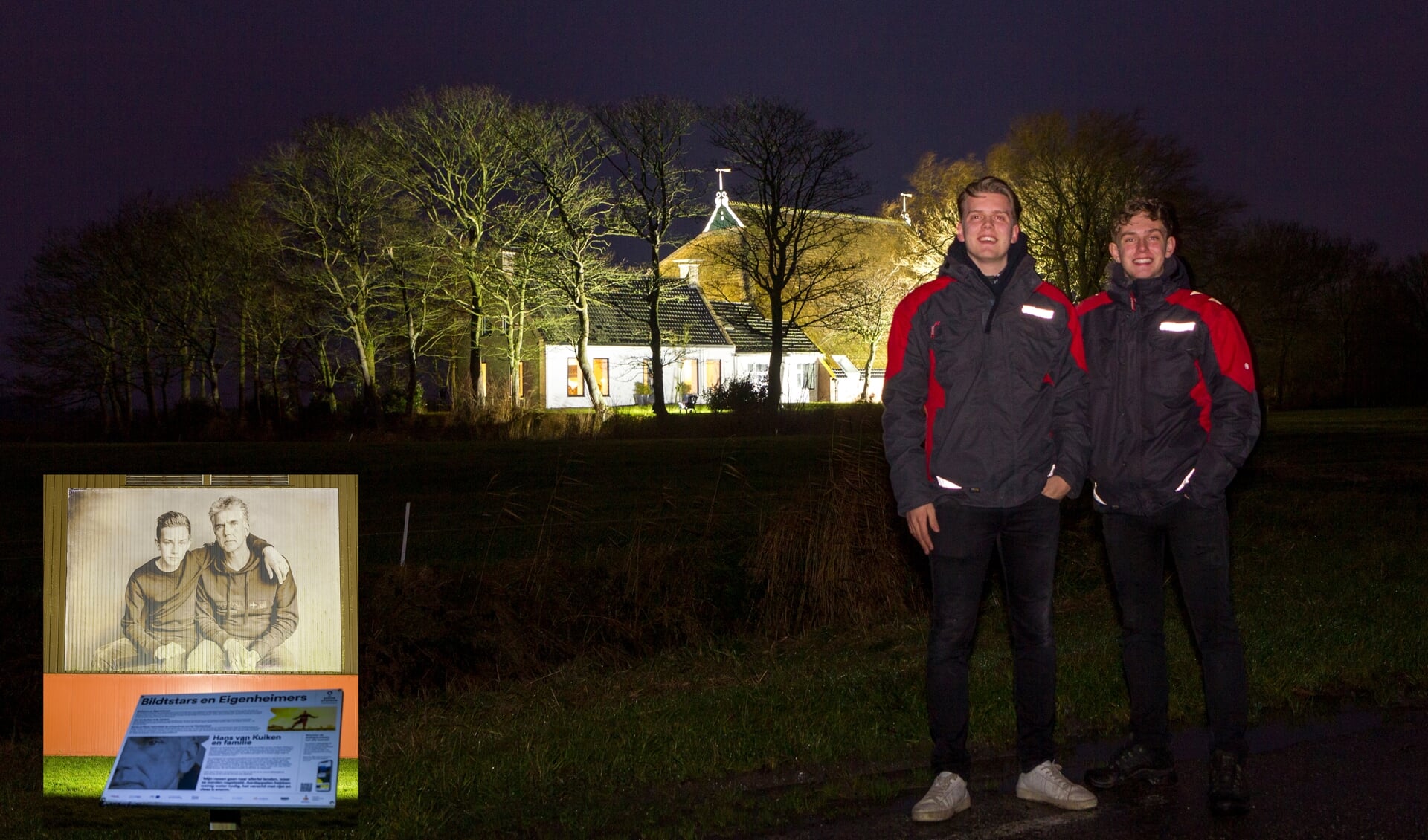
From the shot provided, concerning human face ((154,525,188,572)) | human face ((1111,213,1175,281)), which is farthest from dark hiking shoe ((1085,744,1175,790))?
human face ((154,525,188,572))

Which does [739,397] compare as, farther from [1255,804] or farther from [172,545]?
[172,545]

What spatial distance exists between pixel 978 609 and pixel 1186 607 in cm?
86

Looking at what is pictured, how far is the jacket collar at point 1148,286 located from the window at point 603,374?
5163 centimetres

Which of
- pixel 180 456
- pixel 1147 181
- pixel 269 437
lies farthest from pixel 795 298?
pixel 180 456

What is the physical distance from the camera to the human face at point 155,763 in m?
3.94

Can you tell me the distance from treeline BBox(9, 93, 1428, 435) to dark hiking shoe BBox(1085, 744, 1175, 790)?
117 feet

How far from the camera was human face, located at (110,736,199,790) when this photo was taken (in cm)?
394

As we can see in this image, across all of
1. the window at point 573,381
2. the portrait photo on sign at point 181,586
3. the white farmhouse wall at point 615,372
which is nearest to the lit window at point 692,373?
the white farmhouse wall at point 615,372

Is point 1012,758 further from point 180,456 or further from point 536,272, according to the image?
point 536,272

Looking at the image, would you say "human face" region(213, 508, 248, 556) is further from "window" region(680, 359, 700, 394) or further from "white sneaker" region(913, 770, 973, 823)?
"window" region(680, 359, 700, 394)

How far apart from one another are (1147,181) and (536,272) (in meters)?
21.2

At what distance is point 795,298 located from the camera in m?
43.3

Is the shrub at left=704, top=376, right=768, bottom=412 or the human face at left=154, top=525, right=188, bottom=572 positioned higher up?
the shrub at left=704, top=376, right=768, bottom=412

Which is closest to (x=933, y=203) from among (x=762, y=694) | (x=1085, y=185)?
(x=1085, y=185)
